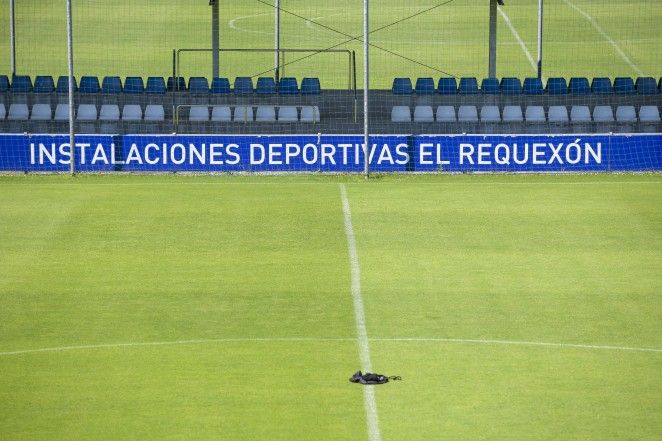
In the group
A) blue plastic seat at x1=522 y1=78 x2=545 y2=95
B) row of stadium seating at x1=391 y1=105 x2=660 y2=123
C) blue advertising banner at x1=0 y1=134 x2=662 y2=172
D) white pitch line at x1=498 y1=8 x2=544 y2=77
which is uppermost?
white pitch line at x1=498 y1=8 x2=544 y2=77

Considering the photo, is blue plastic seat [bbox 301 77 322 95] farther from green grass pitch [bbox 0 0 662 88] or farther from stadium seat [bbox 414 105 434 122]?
green grass pitch [bbox 0 0 662 88]

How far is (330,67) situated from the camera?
44562 mm

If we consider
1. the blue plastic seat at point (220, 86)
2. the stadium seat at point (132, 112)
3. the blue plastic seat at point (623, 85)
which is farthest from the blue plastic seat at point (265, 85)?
the blue plastic seat at point (623, 85)

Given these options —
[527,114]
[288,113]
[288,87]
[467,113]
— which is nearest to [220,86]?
[288,87]

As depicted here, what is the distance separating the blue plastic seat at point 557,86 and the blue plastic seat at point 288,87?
6272 millimetres

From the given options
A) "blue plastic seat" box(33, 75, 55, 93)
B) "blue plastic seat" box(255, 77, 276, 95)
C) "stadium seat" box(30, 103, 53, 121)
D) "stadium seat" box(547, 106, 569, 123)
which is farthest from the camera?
"blue plastic seat" box(33, 75, 55, 93)

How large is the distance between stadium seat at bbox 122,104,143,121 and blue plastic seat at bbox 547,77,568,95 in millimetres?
10024

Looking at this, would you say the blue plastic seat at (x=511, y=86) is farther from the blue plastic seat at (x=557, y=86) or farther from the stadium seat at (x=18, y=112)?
the stadium seat at (x=18, y=112)

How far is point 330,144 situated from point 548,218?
6.05 meters

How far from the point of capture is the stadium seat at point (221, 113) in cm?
3011

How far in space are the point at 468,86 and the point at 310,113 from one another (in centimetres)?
466

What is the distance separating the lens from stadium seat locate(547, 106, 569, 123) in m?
30.8

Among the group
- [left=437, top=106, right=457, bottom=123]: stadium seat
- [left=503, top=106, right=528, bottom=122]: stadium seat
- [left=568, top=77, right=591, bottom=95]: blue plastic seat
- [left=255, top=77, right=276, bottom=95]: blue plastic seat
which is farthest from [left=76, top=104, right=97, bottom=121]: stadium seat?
[left=568, top=77, right=591, bottom=95]: blue plastic seat

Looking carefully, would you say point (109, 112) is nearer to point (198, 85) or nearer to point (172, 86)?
point (172, 86)
